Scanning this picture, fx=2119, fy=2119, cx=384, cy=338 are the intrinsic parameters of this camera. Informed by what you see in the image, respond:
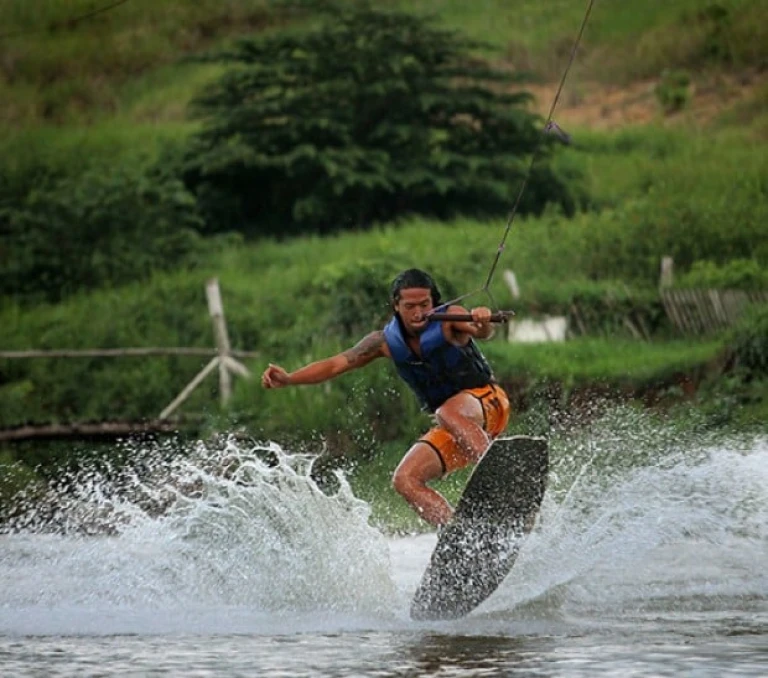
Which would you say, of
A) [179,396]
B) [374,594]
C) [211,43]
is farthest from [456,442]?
[211,43]

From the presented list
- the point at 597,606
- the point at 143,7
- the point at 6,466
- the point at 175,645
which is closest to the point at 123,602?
the point at 175,645

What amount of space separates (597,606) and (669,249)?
487 inches

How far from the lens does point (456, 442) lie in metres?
10.3

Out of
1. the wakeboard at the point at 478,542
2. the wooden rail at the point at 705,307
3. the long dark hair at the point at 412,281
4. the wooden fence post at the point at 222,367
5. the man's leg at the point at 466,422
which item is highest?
the long dark hair at the point at 412,281

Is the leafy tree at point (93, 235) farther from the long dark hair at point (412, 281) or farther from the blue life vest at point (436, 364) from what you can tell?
the long dark hair at point (412, 281)

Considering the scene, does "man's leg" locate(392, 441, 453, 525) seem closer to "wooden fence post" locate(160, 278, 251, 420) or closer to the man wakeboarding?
the man wakeboarding

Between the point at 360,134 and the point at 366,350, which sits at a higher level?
the point at 366,350

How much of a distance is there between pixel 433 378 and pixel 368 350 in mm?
373

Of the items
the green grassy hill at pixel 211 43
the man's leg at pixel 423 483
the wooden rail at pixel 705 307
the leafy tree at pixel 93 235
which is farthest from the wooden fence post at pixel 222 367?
the green grassy hill at pixel 211 43

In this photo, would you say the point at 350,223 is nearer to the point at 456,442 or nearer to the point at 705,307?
the point at 705,307

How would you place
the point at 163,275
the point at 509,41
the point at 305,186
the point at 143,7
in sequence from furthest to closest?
the point at 143,7 → the point at 509,41 → the point at 305,186 → the point at 163,275

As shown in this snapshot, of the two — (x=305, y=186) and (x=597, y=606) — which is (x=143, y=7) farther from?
(x=597, y=606)

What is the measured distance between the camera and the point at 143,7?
32.3 m

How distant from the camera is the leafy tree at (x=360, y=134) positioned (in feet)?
87.6
